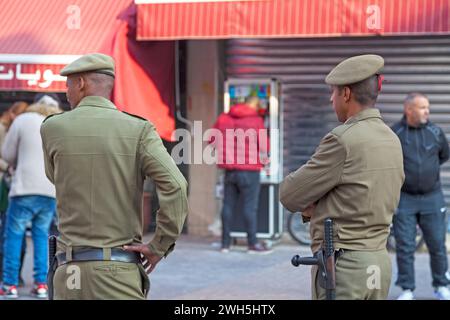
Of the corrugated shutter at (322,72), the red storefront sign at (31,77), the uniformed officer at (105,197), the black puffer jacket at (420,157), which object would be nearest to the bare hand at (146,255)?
the uniformed officer at (105,197)

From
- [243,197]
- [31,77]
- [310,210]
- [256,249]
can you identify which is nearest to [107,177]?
[310,210]

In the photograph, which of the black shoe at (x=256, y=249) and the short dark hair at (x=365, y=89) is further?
the black shoe at (x=256, y=249)

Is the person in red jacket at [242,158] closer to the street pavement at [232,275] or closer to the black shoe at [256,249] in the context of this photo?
the black shoe at [256,249]

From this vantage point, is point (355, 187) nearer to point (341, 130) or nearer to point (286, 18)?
point (341, 130)

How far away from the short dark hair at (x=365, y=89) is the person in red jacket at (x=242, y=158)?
5825 millimetres

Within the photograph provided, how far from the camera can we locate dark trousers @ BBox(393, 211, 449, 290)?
25.7 feet

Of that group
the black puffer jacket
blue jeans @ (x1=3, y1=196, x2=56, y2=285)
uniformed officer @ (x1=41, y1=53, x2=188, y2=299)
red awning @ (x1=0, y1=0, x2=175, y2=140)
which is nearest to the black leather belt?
uniformed officer @ (x1=41, y1=53, x2=188, y2=299)

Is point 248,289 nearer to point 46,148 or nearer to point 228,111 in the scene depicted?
point 228,111

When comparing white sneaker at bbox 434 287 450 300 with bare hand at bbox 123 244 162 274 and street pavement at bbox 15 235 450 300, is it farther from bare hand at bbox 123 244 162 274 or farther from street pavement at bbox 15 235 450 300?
bare hand at bbox 123 244 162 274

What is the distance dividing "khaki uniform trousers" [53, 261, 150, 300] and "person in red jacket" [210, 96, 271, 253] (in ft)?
19.8

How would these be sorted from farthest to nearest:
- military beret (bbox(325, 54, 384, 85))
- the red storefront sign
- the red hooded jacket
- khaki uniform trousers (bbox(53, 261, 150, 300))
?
the red hooded jacket → the red storefront sign → military beret (bbox(325, 54, 384, 85)) → khaki uniform trousers (bbox(53, 261, 150, 300))

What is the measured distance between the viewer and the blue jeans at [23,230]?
7934 millimetres

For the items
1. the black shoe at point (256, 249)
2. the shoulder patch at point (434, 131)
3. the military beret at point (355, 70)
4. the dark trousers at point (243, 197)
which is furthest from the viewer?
the black shoe at point (256, 249)

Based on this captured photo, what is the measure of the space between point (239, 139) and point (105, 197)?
6.17m
